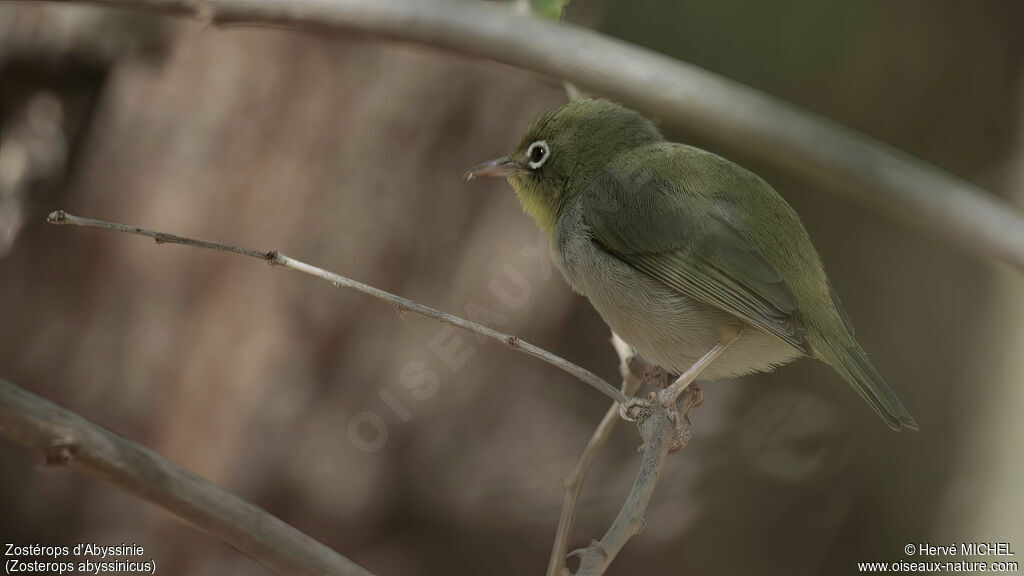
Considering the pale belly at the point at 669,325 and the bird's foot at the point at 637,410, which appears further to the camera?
the pale belly at the point at 669,325

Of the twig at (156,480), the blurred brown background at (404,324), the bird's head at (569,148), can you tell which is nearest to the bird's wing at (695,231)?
the bird's head at (569,148)

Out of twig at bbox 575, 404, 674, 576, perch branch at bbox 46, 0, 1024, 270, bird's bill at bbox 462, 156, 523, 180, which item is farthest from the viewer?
bird's bill at bbox 462, 156, 523, 180

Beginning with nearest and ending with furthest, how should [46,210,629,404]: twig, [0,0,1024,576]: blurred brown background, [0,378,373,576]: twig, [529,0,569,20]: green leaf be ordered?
[0,378,373,576]: twig
[46,210,629,404]: twig
[529,0,569,20]: green leaf
[0,0,1024,576]: blurred brown background

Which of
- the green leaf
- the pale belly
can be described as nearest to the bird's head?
Answer: the pale belly

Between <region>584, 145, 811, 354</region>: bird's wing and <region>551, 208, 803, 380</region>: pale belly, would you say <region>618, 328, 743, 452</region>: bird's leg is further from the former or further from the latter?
<region>584, 145, 811, 354</region>: bird's wing

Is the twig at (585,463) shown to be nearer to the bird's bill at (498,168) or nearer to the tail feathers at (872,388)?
the tail feathers at (872,388)

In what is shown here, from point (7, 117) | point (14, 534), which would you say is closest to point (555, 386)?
point (14, 534)

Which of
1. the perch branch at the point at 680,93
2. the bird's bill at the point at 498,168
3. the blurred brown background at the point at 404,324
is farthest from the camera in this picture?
the blurred brown background at the point at 404,324

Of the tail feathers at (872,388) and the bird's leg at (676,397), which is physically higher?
the tail feathers at (872,388)
